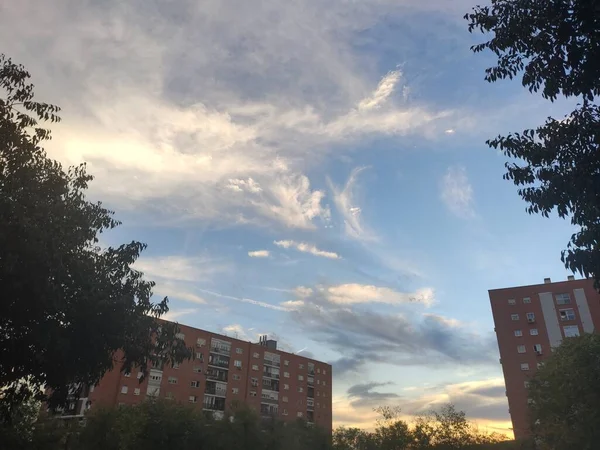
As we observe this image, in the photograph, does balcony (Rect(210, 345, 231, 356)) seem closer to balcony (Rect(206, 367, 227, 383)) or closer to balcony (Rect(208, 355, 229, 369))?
balcony (Rect(208, 355, 229, 369))

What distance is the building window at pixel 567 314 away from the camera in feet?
205

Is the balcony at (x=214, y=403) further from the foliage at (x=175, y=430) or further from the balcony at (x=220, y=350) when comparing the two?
the foliage at (x=175, y=430)

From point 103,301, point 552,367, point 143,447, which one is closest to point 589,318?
point 552,367

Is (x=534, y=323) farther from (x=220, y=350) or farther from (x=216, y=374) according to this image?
(x=216, y=374)

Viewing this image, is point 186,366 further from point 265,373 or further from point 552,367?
point 552,367

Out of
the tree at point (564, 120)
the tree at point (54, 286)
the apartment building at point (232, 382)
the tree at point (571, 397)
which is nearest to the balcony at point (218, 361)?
the apartment building at point (232, 382)

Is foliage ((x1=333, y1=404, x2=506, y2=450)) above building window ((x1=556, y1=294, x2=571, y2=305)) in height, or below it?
below

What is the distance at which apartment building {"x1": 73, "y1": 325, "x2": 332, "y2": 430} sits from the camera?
63116 millimetres

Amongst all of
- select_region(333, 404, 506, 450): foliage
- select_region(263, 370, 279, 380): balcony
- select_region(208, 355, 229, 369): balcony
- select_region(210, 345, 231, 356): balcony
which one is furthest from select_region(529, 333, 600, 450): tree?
select_region(263, 370, 279, 380): balcony

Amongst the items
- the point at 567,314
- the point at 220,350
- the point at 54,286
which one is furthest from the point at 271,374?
the point at 54,286

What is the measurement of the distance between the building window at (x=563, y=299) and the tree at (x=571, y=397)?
3262 centimetres

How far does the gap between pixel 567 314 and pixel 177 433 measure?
171ft

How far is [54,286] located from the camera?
11.2 meters

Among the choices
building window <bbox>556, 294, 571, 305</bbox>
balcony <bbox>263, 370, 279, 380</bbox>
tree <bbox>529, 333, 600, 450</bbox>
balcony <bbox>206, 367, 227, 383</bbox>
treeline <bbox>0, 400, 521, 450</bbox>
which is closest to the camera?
tree <bbox>529, 333, 600, 450</bbox>
